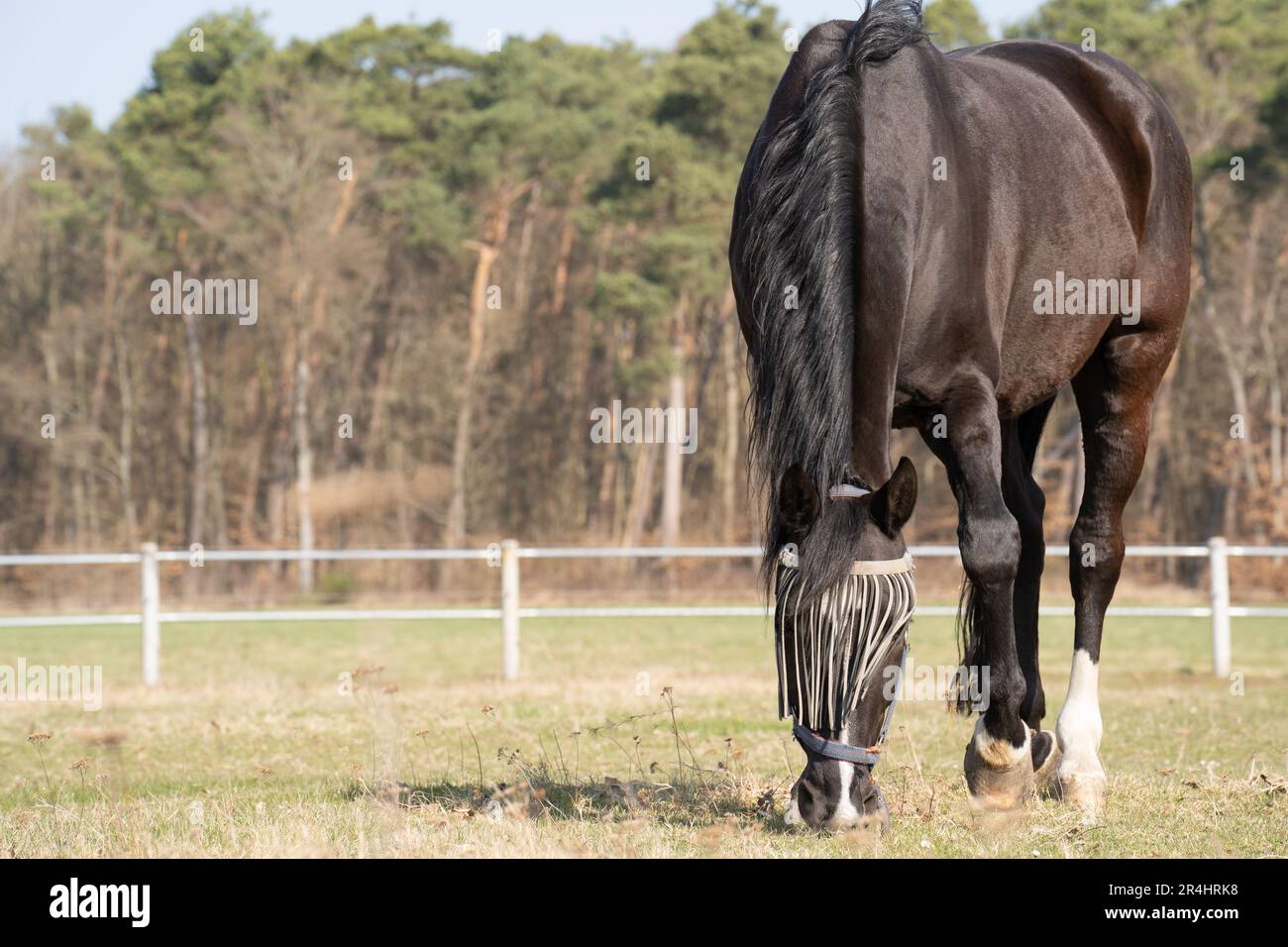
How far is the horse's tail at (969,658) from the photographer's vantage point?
211 inches

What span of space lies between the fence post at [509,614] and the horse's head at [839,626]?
31.8ft

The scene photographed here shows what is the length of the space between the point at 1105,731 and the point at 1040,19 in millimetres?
32609

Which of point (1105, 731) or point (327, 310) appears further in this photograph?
point (327, 310)

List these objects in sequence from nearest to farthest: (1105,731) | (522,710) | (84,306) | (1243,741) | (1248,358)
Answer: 1. (1243,741)
2. (1105,731)
3. (522,710)
4. (1248,358)
5. (84,306)

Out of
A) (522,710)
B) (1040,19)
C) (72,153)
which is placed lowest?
(522,710)

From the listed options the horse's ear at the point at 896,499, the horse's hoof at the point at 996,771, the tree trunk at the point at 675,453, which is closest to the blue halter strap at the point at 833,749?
the horse's ear at the point at 896,499

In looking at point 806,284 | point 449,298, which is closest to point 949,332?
point 806,284

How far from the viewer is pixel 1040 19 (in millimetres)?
37625

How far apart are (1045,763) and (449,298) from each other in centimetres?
3618

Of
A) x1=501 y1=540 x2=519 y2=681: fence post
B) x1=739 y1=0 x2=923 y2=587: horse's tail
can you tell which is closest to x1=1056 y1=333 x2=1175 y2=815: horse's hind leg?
x1=739 y1=0 x2=923 y2=587: horse's tail

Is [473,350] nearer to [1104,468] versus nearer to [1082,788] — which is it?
[1104,468]

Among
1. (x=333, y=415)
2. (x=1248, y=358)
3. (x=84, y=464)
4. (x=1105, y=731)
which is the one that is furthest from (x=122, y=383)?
(x=1105, y=731)

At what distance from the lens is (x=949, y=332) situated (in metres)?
4.53

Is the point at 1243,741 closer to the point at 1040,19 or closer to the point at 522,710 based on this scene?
the point at 522,710
